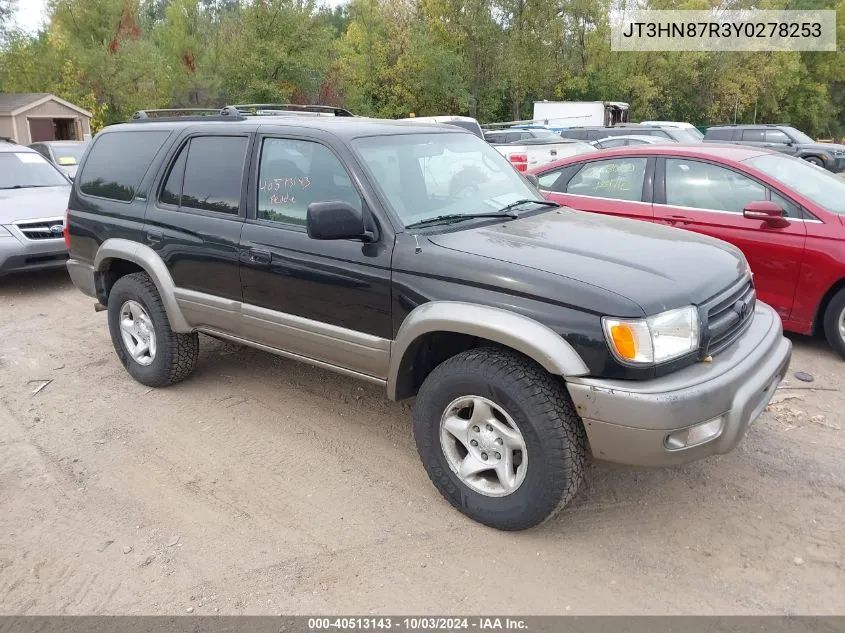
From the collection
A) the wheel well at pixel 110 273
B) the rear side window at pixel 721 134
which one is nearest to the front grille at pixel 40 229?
the wheel well at pixel 110 273

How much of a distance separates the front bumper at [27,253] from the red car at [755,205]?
218 inches

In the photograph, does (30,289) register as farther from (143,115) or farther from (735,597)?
(735,597)

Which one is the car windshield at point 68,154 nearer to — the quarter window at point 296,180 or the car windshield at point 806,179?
the quarter window at point 296,180

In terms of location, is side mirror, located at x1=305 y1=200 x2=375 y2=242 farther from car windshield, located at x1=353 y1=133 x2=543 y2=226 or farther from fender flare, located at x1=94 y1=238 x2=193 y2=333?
fender flare, located at x1=94 y1=238 x2=193 y2=333

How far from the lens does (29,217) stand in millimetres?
7930

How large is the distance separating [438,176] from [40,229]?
19.3ft

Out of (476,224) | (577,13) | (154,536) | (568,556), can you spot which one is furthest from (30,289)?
(577,13)

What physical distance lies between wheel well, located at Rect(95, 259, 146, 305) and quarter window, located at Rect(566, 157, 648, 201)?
13.0ft

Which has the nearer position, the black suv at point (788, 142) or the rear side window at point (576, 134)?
the black suv at point (788, 142)

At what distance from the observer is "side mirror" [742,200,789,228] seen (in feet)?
17.1
